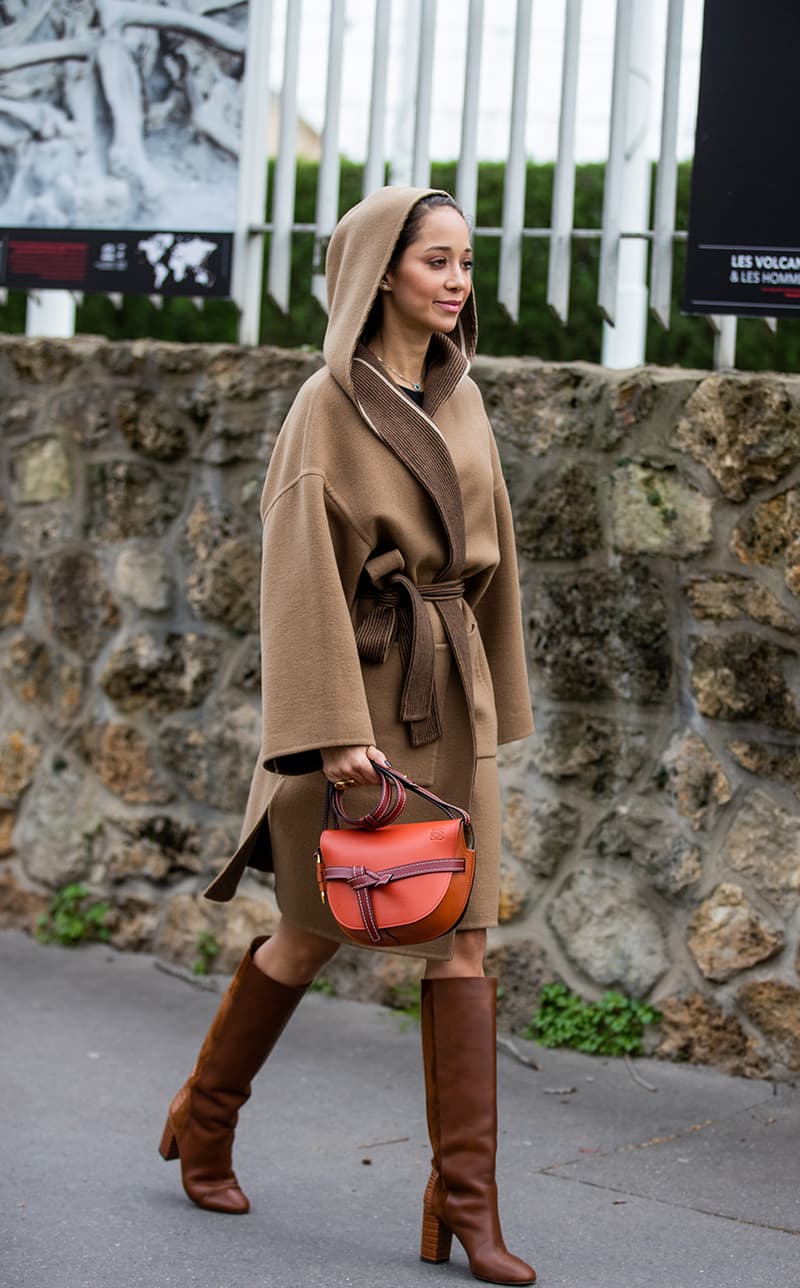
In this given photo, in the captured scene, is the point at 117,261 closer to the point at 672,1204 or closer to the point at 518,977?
the point at 518,977

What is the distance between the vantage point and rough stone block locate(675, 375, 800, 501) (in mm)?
3930

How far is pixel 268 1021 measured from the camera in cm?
313

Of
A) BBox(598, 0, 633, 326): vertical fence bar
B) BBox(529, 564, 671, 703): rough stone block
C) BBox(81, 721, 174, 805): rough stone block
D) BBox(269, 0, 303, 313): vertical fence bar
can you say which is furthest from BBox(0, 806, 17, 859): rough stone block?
BBox(598, 0, 633, 326): vertical fence bar

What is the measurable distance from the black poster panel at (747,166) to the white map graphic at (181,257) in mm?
1556

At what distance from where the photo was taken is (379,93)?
15.6 ft

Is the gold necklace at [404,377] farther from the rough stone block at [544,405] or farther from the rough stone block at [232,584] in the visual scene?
the rough stone block at [232,584]

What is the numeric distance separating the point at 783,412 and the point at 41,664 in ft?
8.07

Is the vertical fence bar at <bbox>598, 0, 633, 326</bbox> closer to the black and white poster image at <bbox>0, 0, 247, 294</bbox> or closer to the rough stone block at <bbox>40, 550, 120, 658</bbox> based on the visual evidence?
the black and white poster image at <bbox>0, 0, 247, 294</bbox>

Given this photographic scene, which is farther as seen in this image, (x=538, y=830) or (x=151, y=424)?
(x=151, y=424)

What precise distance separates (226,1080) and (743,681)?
5.22 ft

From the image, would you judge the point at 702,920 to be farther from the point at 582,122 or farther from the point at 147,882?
the point at 582,122

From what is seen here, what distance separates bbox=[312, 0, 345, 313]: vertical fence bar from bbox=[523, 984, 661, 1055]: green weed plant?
2094mm

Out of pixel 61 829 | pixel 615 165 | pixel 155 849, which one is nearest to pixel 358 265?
pixel 615 165

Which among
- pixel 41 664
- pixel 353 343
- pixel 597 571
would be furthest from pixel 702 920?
pixel 41 664
